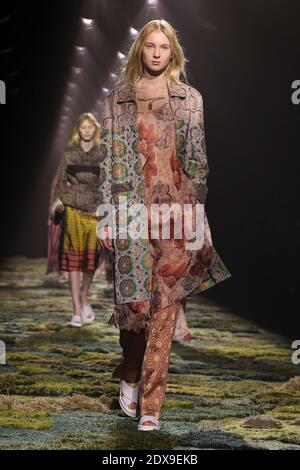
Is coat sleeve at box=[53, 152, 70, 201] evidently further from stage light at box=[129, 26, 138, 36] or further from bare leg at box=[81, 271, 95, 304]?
stage light at box=[129, 26, 138, 36]

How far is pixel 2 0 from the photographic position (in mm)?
14656

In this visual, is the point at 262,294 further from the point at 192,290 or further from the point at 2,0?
the point at 2,0

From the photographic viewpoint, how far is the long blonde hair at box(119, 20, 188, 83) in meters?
4.34

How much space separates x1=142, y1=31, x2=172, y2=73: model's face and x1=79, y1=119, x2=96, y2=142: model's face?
13.0ft

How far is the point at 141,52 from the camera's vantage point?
439cm

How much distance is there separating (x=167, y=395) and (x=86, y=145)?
3435mm

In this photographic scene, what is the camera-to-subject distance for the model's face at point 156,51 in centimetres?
433

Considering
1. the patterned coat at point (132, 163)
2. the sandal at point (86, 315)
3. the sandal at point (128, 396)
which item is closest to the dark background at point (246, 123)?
the sandal at point (86, 315)

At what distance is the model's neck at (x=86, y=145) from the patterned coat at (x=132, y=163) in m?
3.93

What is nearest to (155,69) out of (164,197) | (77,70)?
(164,197)

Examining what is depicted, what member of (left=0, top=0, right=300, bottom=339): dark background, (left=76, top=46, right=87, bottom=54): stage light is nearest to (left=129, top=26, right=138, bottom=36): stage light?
(left=0, top=0, right=300, bottom=339): dark background

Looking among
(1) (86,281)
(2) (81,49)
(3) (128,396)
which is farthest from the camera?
(2) (81,49)

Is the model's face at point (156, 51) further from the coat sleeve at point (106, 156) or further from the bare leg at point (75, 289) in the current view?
the bare leg at point (75, 289)

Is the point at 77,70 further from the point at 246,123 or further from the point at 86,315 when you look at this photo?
the point at 86,315
